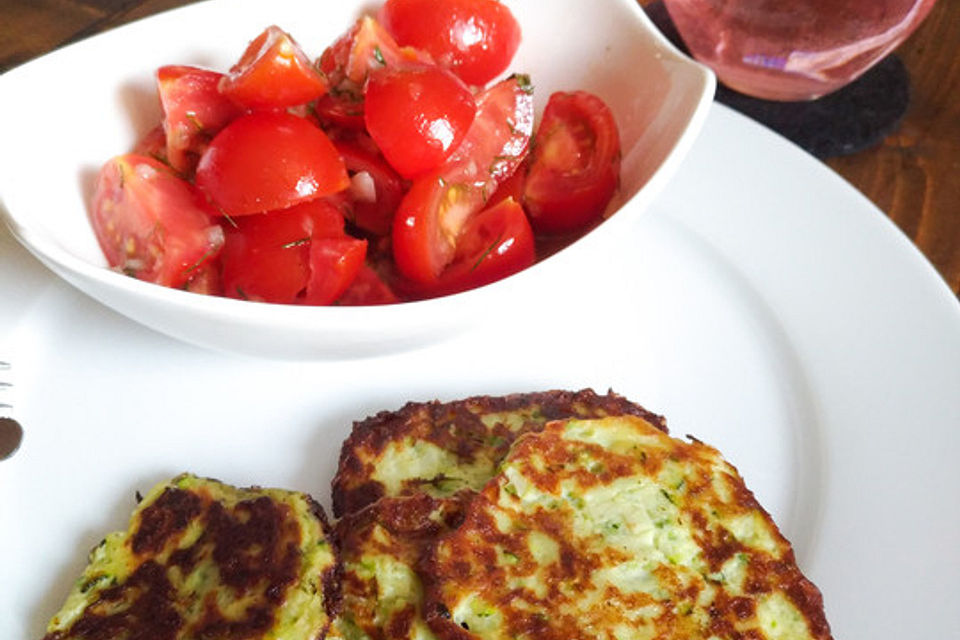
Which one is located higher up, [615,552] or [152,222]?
[152,222]

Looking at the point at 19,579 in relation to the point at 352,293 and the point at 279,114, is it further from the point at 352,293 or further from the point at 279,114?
the point at 279,114

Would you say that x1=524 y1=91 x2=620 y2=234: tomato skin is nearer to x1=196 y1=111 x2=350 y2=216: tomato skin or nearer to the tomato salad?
the tomato salad

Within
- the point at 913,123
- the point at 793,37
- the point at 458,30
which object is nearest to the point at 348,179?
the point at 458,30

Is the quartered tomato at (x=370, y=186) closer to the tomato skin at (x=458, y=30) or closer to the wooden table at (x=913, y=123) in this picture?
the tomato skin at (x=458, y=30)

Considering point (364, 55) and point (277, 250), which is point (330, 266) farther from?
point (364, 55)

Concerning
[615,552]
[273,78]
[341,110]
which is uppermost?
[273,78]

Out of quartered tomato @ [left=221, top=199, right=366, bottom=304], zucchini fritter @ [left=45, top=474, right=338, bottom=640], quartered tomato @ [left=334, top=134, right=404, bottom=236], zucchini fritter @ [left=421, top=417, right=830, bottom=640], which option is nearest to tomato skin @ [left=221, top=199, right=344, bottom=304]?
quartered tomato @ [left=221, top=199, right=366, bottom=304]
